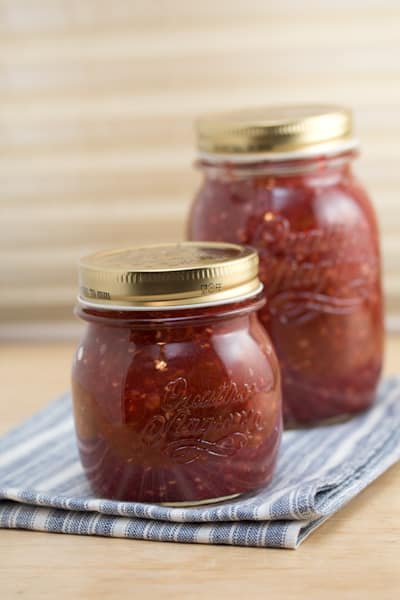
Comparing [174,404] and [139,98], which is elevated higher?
[139,98]

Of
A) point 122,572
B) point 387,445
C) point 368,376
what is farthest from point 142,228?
point 122,572

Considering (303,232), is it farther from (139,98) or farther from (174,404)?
(139,98)

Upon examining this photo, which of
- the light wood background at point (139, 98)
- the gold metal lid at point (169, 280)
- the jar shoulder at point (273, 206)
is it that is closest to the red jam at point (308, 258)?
the jar shoulder at point (273, 206)

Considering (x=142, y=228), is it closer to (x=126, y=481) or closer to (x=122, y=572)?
(x=126, y=481)

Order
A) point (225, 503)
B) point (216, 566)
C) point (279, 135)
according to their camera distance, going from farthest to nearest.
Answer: point (279, 135)
point (225, 503)
point (216, 566)

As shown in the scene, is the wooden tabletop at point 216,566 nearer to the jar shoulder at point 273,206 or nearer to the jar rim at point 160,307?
the jar rim at point 160,307

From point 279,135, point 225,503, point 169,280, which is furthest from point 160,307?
point 279,135

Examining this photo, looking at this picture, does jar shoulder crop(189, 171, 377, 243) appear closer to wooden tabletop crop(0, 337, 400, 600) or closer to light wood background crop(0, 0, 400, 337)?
wooden tabletop crop(0, 337, 400, 600)
